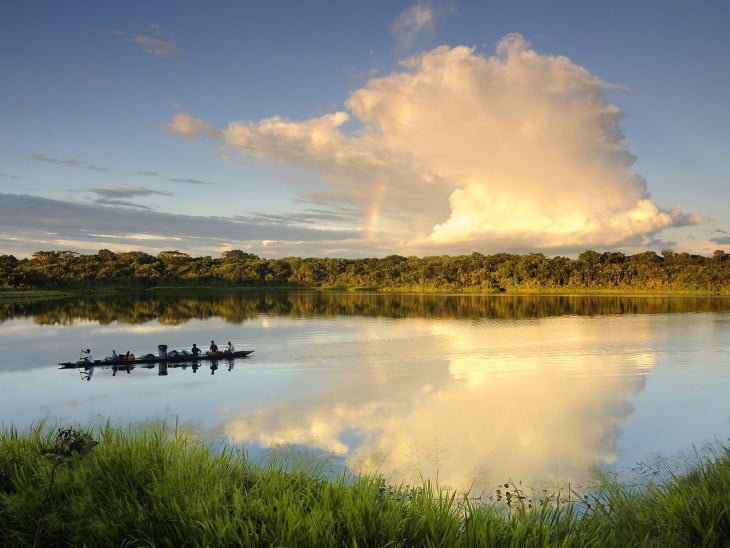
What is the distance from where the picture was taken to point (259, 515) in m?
5.34

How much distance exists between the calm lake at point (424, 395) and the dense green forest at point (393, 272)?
205 feet

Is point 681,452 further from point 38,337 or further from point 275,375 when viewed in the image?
point 38,337

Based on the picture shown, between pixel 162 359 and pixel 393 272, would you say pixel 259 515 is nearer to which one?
pixel 162 359

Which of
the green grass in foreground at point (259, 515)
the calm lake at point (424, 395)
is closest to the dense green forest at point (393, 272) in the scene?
the calm lake at point (424, 395)

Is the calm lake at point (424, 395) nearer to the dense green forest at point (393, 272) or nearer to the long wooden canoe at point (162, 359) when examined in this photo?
the long wooden canoe at point (162, 359)

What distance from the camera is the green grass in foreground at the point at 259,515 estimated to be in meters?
4.83

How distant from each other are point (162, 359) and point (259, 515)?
19.6 metres

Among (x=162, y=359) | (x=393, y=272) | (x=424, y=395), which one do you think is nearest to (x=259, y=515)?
(x=424, y=395)

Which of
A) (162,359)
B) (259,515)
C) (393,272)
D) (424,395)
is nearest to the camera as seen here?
(259,515)

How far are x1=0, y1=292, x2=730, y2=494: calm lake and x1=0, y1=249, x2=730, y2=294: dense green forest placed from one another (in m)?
62.6

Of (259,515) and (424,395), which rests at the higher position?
(259,515)

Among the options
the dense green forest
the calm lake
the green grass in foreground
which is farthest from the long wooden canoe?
the dense green forest

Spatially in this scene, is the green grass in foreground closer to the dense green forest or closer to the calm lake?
the calm lake

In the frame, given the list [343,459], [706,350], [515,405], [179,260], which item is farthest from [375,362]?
[179,260]
